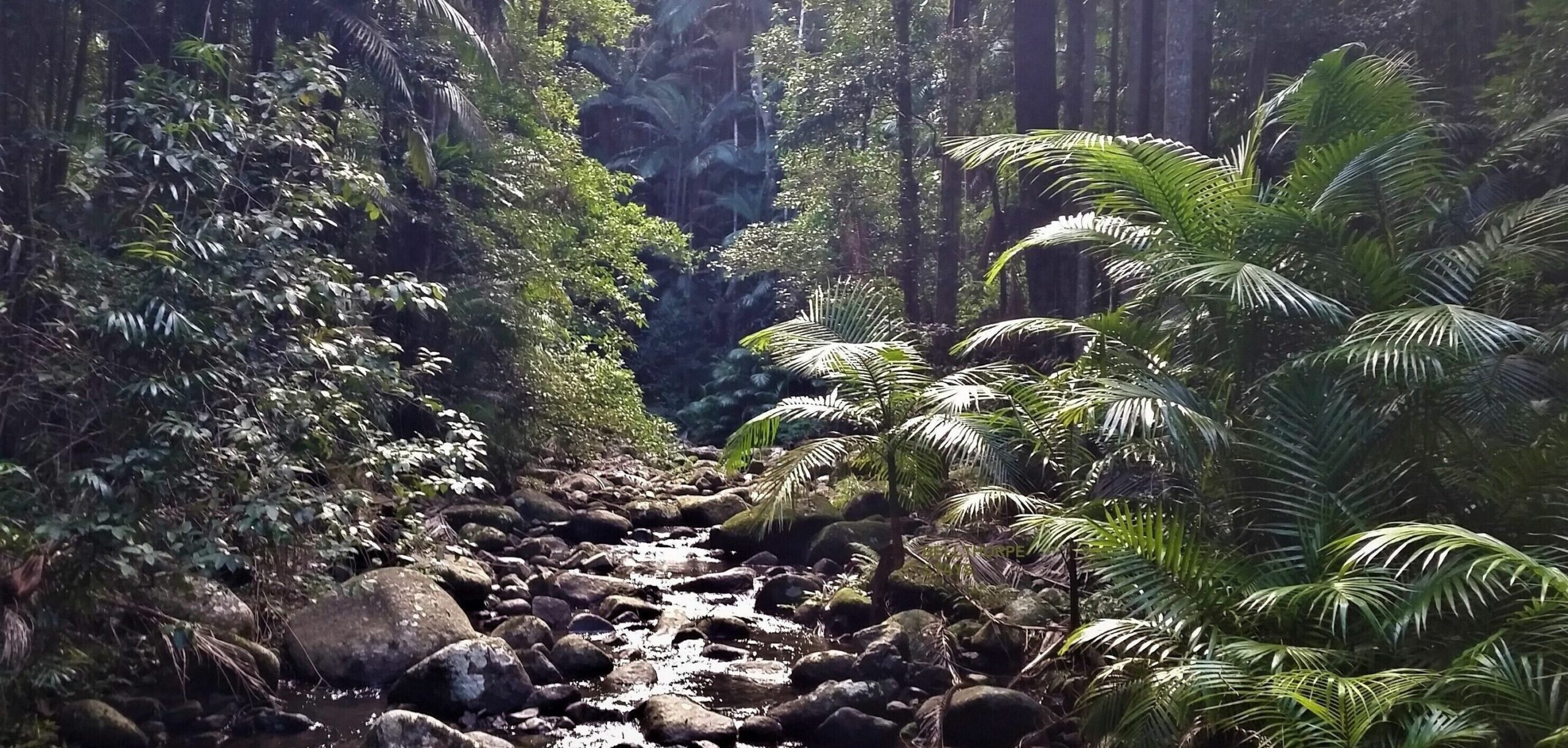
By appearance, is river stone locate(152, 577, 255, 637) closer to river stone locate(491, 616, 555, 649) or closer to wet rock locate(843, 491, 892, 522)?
river stone locate(491, 616, 555, 649)

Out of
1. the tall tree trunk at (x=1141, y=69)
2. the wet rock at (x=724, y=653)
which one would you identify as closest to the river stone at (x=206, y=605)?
the wet rock at (x=724, y=653)

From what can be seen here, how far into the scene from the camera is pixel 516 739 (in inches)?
266

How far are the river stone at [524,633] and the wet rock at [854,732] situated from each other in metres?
2.46

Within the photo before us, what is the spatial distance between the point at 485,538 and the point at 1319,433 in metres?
8.69

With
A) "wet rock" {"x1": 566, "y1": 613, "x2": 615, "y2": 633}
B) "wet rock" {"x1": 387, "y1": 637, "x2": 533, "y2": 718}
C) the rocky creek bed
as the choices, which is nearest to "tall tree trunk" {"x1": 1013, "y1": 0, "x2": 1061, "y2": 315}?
the rocky creek bed

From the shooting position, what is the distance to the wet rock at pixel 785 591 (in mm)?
10352

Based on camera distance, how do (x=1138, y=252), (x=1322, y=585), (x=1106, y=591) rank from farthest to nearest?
(x=1138, y=252)
(x=1106, y=591)
(x=1322, y=585)

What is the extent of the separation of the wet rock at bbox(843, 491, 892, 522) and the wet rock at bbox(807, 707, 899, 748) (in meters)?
5.35

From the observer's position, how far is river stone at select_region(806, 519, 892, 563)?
11.4 m

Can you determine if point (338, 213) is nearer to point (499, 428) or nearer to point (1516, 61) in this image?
point (499, 428)

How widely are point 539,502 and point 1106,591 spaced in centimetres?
942

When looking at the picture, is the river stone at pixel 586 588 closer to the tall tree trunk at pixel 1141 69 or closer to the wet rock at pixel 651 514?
the wet rock at pixel 651 514

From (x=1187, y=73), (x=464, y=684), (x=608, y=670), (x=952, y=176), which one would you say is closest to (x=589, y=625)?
(x=608, y=670)

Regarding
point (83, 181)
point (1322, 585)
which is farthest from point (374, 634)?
point (1322, 585)
